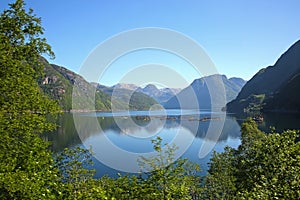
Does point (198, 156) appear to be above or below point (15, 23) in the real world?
below

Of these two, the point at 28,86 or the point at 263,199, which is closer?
the point at 263,199

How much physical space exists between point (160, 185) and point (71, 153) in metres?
6.68

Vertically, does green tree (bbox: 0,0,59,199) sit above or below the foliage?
above

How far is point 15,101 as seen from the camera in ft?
42.5

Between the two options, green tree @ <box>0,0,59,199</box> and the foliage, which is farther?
green tree @ <box>0,0,59,199</box>

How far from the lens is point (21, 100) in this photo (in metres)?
13.2

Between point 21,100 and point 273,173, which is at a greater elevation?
point 21,100

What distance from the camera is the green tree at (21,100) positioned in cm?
1189

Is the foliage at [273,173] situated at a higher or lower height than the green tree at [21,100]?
lower

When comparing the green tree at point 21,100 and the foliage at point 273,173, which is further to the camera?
the green tree at point 21,100

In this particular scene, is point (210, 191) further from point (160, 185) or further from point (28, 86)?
point (28, 86)

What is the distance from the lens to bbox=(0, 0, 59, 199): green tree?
1189 centimetres

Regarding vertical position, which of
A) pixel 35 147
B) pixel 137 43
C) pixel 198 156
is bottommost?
pixel 198 156

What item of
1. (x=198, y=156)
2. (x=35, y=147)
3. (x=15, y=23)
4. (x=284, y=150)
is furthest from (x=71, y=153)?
(x=198, y=156)
